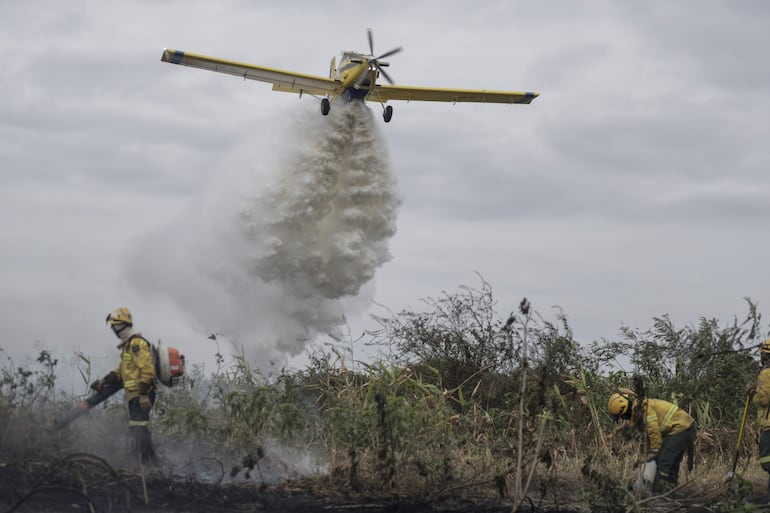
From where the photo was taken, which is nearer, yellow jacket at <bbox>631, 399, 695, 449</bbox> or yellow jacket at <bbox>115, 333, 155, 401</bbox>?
yellow jacket at <bbox>115, 333, 155, 401</bbox>

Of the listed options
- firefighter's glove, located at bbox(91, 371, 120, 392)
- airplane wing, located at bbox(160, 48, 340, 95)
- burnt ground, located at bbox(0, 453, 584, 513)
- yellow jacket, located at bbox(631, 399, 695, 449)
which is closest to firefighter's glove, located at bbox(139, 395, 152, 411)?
firefighter's glove, located at bbox(91, 371, 120, 392)

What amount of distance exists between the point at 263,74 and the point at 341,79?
6.89 ft

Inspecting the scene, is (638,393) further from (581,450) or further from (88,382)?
(88,382)

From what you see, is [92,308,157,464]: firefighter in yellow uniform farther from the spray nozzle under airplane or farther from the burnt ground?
the spray nozzle under airplane

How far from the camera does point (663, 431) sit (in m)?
11.1

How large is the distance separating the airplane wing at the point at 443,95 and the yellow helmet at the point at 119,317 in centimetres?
1447

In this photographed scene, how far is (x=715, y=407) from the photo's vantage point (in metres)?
16.1

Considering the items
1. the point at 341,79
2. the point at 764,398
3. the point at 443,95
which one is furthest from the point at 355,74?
the point at 764,398

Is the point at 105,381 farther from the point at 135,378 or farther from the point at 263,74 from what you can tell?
the point at 263,74

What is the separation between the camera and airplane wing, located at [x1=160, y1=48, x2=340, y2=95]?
22109 mm

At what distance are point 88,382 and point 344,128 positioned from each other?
14709 millimetres

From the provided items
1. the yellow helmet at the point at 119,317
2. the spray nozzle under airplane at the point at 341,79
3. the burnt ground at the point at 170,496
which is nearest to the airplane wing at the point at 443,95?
the spray nozzle under airplane at the point at 341,79

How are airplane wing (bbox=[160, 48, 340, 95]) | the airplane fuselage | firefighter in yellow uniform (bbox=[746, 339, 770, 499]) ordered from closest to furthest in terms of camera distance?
firefighter in yellow uniform (bbox=[746, 339, 770, 499]) < airplane wing (bbox=[160, 48, 340, 95]) < the airplane fuselage

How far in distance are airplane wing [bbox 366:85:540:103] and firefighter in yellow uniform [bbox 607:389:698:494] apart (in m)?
14.7
